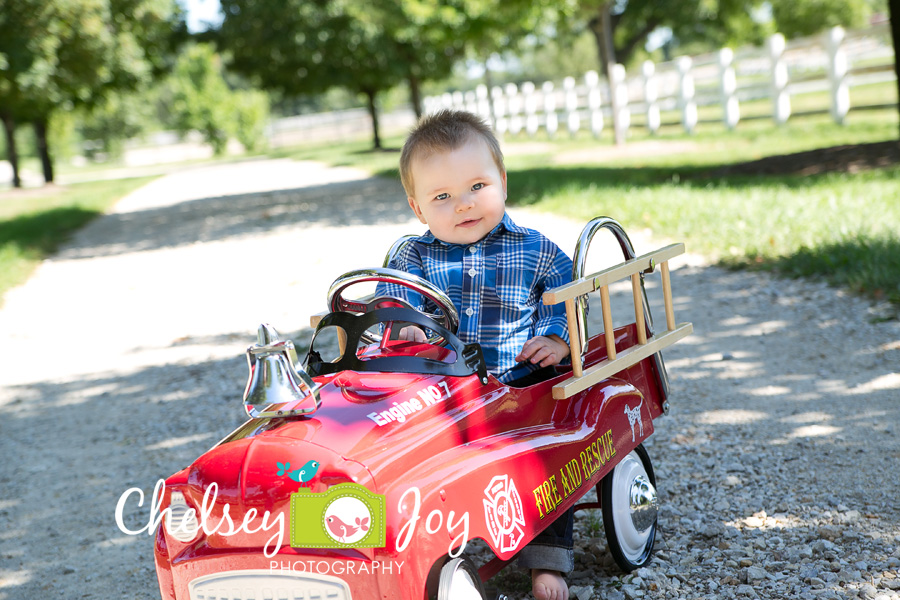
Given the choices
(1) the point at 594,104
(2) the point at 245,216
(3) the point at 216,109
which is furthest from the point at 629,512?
(3) the point at 216,109

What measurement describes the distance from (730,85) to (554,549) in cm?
1689

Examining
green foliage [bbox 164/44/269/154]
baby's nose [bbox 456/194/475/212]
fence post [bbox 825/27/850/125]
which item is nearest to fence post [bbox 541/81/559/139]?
fence post [bbox 825/27/850/125]

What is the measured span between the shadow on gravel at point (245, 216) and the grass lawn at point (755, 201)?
7.47ft

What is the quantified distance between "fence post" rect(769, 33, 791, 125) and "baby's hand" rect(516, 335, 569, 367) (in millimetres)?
15394

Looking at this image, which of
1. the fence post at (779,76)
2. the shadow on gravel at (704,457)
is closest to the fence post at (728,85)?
the fence post at (779,76)

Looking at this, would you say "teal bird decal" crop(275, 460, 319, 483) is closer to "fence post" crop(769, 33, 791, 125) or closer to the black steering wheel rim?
the black steering wheel rim

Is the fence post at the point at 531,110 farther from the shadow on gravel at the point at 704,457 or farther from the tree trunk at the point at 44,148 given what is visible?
the shadow on gravel at the point at 704,457

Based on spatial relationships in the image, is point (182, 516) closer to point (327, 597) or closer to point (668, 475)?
point (327, 597)

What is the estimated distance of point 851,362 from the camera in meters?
4.27

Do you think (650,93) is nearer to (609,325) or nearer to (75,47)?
(75,47)

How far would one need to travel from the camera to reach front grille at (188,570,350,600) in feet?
5.78

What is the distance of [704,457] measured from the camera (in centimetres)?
345

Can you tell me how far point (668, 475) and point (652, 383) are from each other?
24.3 inches

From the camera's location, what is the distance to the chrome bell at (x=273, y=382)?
193 centimetres
